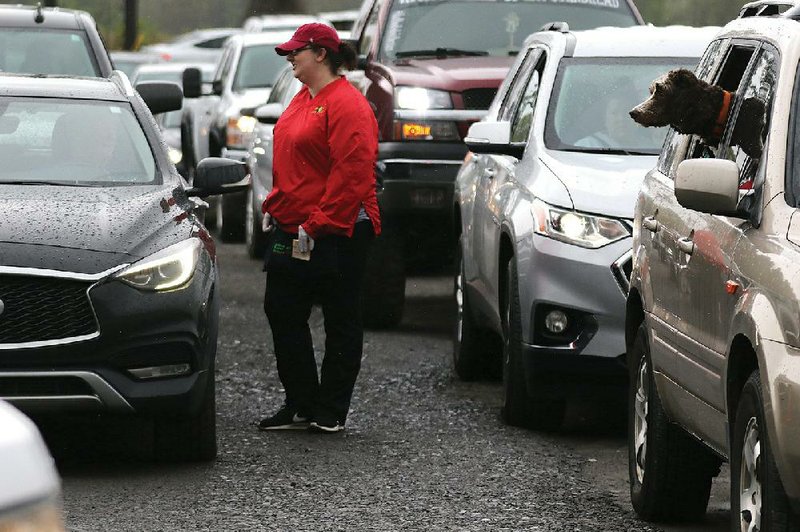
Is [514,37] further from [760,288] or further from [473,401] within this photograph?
[760,288]

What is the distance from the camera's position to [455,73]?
40.1 feet

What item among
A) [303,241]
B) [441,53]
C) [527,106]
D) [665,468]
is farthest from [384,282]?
[665,468]

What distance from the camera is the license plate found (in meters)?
11.9

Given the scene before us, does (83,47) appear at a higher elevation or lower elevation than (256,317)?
higher

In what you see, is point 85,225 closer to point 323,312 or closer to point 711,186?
point 323,312

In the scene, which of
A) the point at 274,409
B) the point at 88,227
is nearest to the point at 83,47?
the point at 274,409

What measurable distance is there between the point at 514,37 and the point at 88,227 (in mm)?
6147

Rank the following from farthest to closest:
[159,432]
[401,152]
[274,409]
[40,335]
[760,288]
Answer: [401,152], [274,409], [159,432], [40,335], [760,288]

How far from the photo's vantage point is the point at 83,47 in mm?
12992

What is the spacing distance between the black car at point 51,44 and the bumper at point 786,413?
28.8ft

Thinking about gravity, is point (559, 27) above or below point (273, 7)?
above

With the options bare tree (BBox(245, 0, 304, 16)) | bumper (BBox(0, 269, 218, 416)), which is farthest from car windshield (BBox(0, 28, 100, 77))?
bare tree (BBox(245, 0, 304, 16))

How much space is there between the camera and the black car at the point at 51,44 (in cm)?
1286

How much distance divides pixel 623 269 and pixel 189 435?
6.58ft
